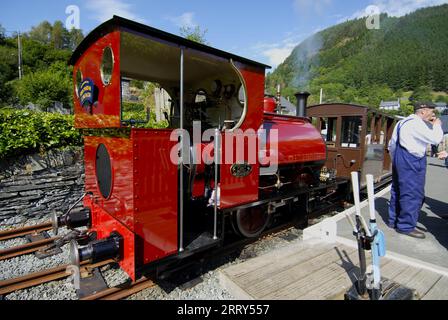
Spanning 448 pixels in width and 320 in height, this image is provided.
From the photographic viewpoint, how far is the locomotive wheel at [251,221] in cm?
430

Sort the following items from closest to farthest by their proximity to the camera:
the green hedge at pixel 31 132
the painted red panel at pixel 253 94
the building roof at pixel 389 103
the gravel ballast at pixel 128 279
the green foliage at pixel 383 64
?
1. the gravel ballast at pixel 128 279
2. the painted red panel at pixel 253 94
3. the green hedge at pixel 31 132
4. the building roof at pixel 389 103
5. the green foliage at pixel 383 64

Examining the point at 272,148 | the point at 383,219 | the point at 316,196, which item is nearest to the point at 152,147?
the point at 272,148

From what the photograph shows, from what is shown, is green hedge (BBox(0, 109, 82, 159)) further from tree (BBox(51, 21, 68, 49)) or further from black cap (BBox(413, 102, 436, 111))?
tree (BBox(51, 21, 68, 49))

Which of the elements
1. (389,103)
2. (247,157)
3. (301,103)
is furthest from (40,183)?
(389,103)

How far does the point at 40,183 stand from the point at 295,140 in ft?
17.7

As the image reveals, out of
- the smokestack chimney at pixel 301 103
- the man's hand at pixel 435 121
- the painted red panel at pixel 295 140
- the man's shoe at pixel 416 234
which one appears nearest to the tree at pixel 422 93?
the smokestack chimney at pixel 301 103

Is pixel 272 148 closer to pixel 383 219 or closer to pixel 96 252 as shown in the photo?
pixel 383 219

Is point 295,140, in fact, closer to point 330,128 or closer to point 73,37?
point 330,128

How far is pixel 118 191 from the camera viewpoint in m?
2.97

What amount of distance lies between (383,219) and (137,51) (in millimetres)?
4410

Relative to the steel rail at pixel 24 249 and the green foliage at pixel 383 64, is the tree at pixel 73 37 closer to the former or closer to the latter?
the green foliage at pixel 383 64

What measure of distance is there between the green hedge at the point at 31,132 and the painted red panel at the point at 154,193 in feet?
14.7
